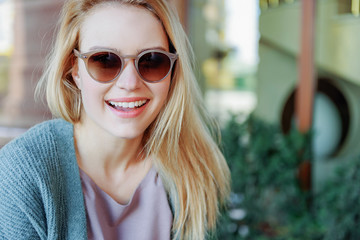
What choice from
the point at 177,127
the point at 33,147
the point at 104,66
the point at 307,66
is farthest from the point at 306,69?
the point at 33,147

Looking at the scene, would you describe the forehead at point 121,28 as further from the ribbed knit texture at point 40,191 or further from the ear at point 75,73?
the ribbed knit texture at point 40,191

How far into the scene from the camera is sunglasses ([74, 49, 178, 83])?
41.8 inches

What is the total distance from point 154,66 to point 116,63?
11 centimetres

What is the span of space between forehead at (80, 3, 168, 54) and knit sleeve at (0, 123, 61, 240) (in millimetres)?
344

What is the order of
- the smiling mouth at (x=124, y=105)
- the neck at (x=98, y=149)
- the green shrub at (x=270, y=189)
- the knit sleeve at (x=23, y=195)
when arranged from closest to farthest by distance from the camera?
1. the knit sleeve at (x=23, y=195)
2. the smiling mouth at (x=124, y=105)
3. the neck at (x=98, y=149)
4. the green shrub at (x=270, y=189)

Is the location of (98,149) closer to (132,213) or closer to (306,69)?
(132,213)

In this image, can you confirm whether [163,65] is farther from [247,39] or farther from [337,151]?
[247,39]

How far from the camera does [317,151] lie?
393cm

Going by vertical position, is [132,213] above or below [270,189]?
above

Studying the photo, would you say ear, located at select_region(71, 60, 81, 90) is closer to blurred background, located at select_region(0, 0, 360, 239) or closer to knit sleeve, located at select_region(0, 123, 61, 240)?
knit sleeve, located at select_region(0, 123, 61, 240)

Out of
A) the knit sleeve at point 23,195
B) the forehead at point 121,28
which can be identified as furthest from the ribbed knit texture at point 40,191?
the forehead at point 121,28

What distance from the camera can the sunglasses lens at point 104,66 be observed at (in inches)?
41.8

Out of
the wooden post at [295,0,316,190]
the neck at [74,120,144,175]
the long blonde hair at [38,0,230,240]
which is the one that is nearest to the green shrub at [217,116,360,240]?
the wooden post at [295,0,316,190]

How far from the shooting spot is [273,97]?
15.8ft
